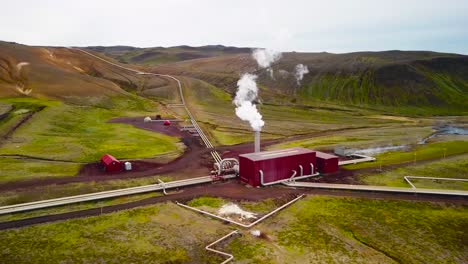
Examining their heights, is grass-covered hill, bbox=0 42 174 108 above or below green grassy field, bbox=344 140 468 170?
above

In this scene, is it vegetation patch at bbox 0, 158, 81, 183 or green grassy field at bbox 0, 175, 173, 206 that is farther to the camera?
vegetation patch at bbox 0, 158, 81, 183

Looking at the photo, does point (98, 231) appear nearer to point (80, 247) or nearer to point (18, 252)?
point (80, 247)

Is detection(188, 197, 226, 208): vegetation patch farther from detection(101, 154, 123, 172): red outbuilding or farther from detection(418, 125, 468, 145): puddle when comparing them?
detection(418, 125, 468, 145): puddle

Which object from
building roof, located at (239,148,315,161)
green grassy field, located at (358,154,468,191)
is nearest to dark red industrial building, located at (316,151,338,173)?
building roof, located at (239,148,315,161)

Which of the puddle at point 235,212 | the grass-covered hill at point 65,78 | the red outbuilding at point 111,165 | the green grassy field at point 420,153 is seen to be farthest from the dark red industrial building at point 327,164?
the grass-covered hill at point 65,78

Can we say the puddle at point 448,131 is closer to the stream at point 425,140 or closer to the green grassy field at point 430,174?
the stream at point 425,140

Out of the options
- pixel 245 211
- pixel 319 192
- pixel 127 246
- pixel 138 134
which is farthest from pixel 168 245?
pixel 138 134

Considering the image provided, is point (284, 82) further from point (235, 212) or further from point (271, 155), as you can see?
point (235, 212)
